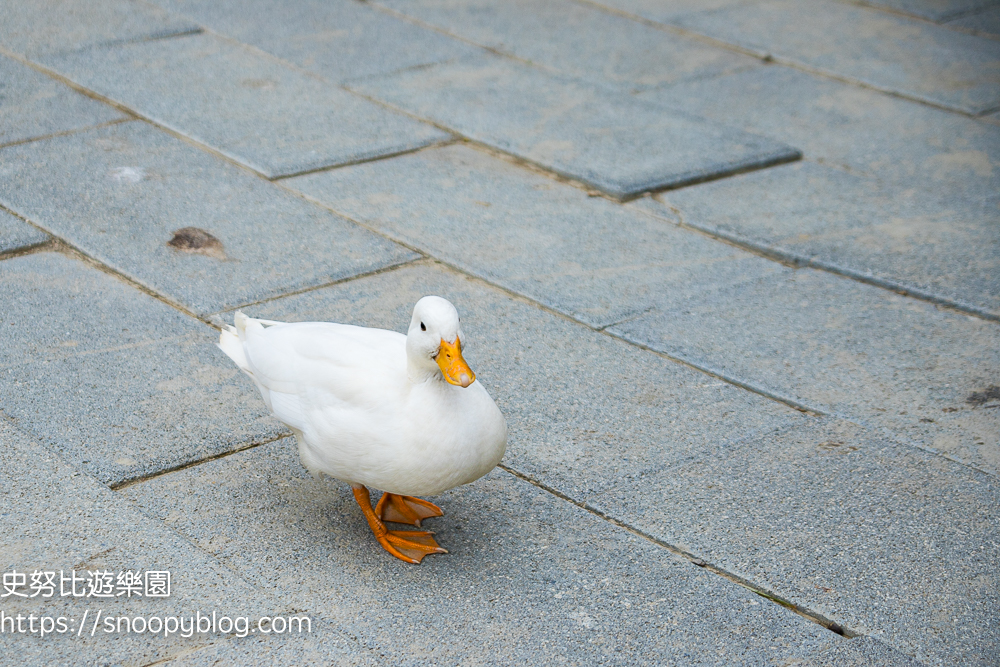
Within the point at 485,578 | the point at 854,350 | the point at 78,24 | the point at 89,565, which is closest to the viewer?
the point at 89,565

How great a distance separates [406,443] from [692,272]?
8.57ft

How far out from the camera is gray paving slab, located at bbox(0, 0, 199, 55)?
7.28 meters

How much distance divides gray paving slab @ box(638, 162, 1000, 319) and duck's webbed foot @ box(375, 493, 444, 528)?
8.86 ft

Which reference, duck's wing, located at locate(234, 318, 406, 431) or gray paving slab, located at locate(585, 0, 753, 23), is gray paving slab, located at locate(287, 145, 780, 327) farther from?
gray paving slab, located at locate(585, 0, 753, 23)

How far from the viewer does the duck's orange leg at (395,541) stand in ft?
11.0

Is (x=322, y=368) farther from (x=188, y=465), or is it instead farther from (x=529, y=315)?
(x=529, y=315)

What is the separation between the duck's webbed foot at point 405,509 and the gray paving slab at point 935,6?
24.5 ft

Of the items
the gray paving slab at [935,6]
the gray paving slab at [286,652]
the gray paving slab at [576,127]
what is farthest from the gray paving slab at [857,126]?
the gray paving slab at [286,652]

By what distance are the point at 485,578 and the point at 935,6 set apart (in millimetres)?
8040

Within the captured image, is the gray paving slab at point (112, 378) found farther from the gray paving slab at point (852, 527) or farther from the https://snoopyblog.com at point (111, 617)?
the gray paving slab at point (852, 527)

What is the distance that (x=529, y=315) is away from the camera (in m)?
4.81

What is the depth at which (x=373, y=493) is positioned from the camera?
3.78 metres

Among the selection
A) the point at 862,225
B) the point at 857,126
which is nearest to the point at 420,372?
the point at 862,225

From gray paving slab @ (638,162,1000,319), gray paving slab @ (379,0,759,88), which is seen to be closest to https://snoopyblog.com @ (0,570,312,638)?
gray paving slab @ (638,162,1000,319)
